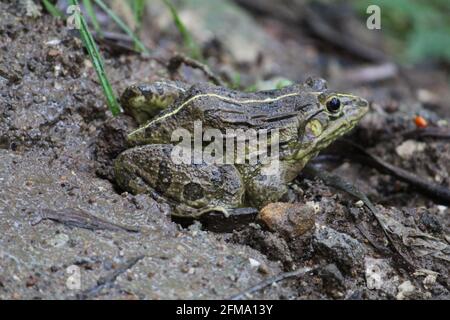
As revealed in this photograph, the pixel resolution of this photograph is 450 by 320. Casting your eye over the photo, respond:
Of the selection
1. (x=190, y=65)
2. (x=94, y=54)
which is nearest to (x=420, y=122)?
(x=190, y=65)

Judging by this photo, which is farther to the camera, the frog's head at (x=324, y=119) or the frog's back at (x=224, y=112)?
the frog's head at (x=324, y=119)

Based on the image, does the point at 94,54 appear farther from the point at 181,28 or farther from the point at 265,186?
the point at 265,186

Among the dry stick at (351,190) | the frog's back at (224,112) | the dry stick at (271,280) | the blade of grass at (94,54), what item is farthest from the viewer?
the blade of grass at (94,54)

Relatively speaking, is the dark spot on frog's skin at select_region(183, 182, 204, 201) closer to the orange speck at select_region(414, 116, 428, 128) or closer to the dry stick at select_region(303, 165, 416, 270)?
the dry stick at select_region(303, 165, 416, 270)

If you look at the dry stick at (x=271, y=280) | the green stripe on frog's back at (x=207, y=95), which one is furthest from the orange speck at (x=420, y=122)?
the dry stick at (x=271, y=280)

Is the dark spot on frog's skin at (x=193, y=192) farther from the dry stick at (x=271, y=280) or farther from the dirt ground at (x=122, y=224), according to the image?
the dry stick at (x=271, y=280)

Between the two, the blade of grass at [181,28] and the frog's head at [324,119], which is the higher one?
the blade of grass at [181,28]
